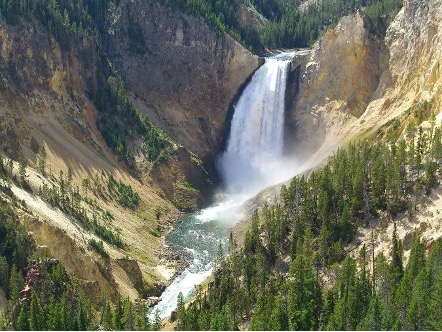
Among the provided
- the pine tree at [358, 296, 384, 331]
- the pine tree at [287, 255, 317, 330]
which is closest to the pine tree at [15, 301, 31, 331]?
the pine tree at [287, 255, 317, 330]

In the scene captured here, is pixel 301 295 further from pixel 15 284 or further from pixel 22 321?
pixel 15 284

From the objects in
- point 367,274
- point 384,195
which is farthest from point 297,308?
point 384,195

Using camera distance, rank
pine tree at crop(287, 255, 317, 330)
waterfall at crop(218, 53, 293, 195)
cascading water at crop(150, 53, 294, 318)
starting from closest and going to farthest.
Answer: pine tree at crop(287, 255, 317, 330) < cascading water at crop(150, 53, 294, 318) < waterfall at crop(218, 53, 293, 195)

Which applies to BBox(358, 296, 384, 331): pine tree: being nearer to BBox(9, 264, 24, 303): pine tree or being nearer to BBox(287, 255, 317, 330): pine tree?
BBox(287, 255, 317, 330): pine tree

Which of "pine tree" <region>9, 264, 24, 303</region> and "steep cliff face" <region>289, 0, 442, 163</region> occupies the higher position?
"steep cliff face" <region>289, 0, 442, 163</region>

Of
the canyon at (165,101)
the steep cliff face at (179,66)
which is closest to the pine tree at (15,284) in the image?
the canyon at (165,101)

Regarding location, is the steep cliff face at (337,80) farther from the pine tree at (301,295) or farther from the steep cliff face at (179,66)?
the pine tree at (301,295)
